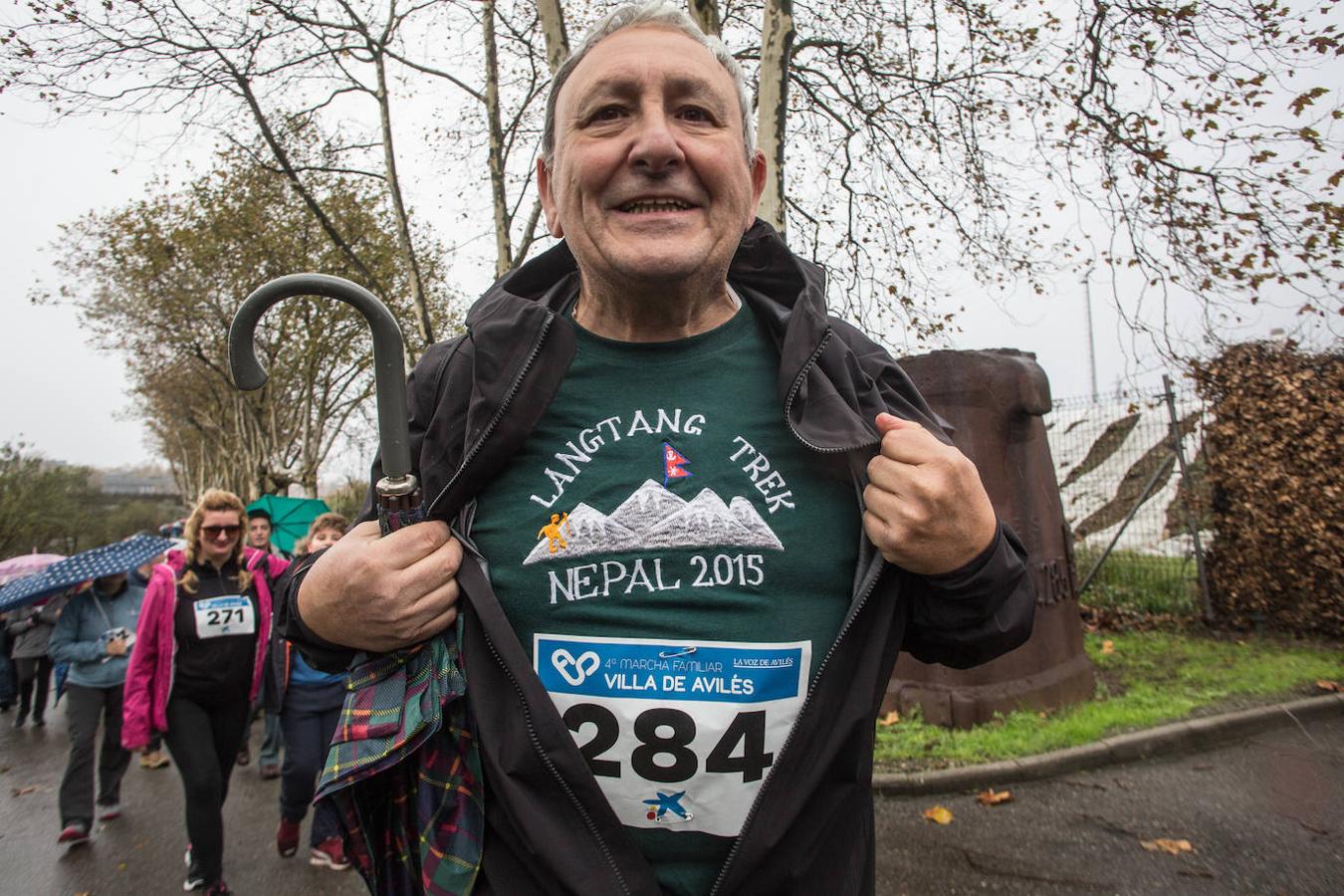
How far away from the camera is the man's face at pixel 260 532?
8.52 metres

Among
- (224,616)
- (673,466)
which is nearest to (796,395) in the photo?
(673,466)

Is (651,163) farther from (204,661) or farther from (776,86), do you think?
(776,86)

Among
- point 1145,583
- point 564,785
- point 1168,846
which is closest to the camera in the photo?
point 564,785

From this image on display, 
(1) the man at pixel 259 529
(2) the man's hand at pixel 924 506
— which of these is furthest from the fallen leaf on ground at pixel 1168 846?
(1) the man at pixel 259 529

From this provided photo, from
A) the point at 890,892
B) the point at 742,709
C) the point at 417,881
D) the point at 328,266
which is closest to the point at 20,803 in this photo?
the point at 890,892

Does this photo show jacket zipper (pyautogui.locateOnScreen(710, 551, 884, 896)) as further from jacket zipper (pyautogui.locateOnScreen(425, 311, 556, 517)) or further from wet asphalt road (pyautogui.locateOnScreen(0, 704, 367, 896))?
wet asphalt road (pyautogui.locateOnScreen(0, 704, 367, 896))

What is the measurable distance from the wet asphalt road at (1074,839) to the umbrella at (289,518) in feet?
15.1

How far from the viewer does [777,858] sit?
4.21ft

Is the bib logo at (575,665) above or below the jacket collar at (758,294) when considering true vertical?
below

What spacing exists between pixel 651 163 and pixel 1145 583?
32.4 ft

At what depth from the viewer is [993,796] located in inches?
197

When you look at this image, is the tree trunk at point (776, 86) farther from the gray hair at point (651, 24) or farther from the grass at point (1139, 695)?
the gray hair at point (651, 24)

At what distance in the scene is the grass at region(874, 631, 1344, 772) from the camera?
547 cm

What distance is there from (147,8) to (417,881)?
33.1 ft
